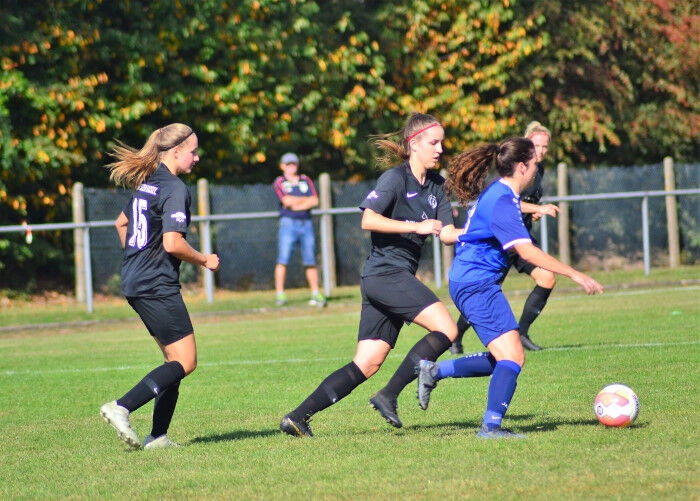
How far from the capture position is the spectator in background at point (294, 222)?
736 inches

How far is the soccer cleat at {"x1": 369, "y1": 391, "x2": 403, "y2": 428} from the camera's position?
285 inches

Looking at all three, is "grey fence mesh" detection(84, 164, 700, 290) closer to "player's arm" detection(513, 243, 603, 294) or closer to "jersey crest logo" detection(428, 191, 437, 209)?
"jersey crest logo" detection(428, 191, 437, 209)

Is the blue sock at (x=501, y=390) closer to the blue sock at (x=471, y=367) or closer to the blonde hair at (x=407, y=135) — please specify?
the blue sock at (x=471, y=367)

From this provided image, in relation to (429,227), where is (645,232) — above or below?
below

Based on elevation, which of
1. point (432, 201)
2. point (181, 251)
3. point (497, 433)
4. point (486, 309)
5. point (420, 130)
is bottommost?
point (497, 433)

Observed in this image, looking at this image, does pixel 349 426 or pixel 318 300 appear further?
pixel 318 300

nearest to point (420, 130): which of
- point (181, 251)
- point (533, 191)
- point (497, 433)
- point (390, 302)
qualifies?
point (390, 302)

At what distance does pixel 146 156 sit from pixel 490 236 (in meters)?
2.12

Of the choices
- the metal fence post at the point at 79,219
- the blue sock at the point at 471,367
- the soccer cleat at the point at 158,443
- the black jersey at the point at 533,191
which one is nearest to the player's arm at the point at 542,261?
the blue sock at the point at 471,367

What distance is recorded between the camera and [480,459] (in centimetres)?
636

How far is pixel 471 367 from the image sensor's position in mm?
7254

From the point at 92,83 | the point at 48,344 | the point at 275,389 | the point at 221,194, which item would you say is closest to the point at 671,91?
the point at 221,194

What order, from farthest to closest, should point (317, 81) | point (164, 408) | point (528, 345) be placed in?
point (317, 81) < point (528, 345) < point (164, 408)

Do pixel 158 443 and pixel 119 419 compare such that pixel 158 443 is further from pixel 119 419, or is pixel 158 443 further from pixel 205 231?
pixel 205 231
